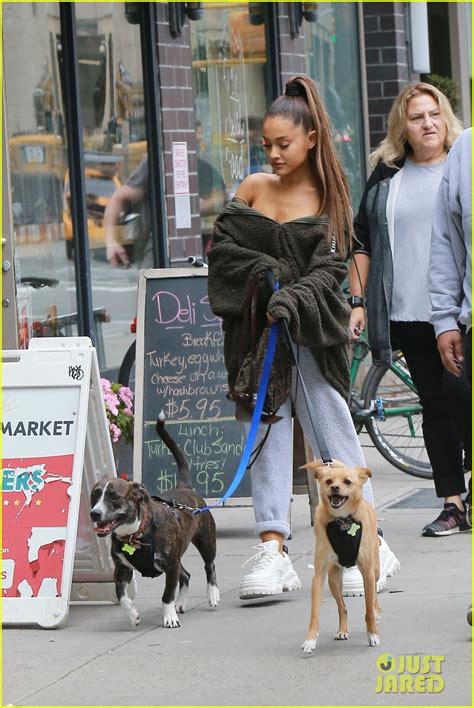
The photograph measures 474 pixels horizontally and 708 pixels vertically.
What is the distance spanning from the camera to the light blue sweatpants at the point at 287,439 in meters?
5.92

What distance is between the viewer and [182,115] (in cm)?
1054

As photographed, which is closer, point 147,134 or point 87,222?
point 87,222

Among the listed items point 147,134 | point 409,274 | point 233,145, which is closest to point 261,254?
point 409,274

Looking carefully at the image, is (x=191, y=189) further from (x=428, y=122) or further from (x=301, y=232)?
(x=301, y=232)

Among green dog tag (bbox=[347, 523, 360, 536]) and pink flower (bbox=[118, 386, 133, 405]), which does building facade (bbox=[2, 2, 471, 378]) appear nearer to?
pink flower (bbox=[118, 386, 133, 405])

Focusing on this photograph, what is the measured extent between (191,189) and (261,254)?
4877 millimetres

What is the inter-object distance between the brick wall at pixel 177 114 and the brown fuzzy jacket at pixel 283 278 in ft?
14.6

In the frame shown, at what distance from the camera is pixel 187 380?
7691mm

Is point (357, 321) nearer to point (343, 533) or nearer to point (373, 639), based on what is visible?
point (343, 533)

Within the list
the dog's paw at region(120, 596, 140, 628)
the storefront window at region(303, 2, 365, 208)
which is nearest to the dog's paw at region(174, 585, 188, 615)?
the dog's paw at region(120, 596, 140, 628)

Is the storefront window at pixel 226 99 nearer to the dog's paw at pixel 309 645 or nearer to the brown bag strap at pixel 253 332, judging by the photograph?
the brown bag strap at pixel 253 332

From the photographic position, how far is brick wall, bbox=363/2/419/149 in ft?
47.2

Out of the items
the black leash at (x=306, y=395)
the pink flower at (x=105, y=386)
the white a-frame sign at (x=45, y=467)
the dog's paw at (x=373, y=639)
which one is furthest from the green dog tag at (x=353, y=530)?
the pink flower at (x=105, y=386)
